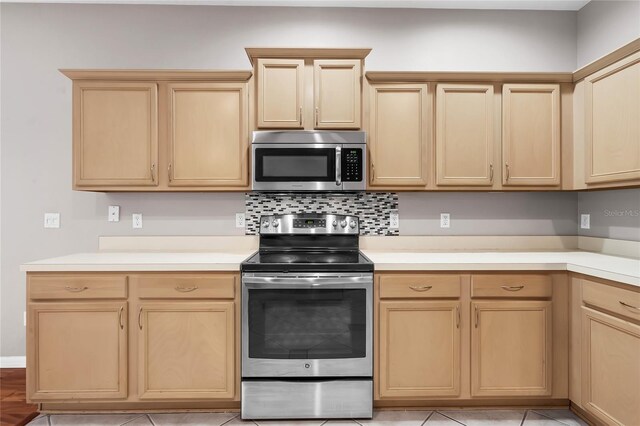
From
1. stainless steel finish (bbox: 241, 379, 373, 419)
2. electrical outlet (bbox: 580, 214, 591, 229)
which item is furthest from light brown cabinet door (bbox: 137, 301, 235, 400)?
electrical outlet (bbox: 580, 214, 591, 229)

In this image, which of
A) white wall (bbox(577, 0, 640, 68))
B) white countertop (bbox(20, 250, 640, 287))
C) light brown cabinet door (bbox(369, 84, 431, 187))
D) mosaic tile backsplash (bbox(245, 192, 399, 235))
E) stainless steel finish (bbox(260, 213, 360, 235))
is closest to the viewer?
white countertop (bbox(20, 250, 640, 287))

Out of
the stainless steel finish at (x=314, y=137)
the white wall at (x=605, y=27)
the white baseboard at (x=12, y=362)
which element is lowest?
the white baseboard at (x=12, y=362)

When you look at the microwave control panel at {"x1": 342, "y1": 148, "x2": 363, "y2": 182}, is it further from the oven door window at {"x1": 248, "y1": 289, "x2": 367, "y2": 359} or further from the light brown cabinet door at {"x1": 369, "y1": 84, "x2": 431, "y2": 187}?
the oven door window at {"x1": 248, "y1": 289, "x2": 367, "y2": 359}

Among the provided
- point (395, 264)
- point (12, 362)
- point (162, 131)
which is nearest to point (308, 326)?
point (395, 264)

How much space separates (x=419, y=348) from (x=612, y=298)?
1001mm

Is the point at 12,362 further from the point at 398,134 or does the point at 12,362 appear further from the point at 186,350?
the point at 398,134

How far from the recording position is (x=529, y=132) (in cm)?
267

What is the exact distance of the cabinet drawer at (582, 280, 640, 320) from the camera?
71.3 inches

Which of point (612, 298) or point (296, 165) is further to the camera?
point (296, 165)

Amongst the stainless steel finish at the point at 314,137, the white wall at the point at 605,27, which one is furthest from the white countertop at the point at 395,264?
the white wall at the point at 605,27

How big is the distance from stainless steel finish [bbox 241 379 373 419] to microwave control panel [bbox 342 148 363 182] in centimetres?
125

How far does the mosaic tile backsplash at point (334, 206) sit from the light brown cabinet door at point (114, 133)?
2.42 ft

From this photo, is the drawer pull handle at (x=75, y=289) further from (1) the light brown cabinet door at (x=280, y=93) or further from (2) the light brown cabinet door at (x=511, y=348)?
(2) the light brown cabinet door at (x=511, y=348)

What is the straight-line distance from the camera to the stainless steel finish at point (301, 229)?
284cm
